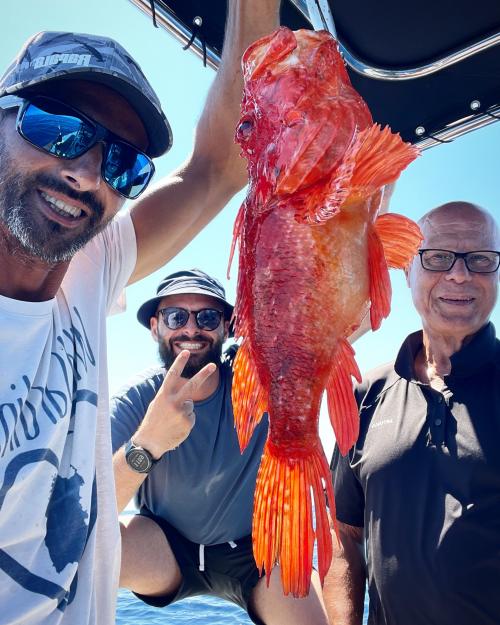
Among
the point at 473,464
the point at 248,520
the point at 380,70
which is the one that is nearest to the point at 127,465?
the point at 248,520

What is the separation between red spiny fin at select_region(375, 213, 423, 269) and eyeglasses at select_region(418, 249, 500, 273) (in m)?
1.71

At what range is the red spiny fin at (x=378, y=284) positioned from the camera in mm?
1354

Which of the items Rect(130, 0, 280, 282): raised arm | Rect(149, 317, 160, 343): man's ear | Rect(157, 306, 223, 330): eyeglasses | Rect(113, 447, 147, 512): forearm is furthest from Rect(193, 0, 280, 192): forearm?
Rect(149, 317, 160, 343): man's ear

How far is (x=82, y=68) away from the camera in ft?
6.37

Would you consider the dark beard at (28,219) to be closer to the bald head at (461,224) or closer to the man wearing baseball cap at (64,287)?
the man wearing baseball cap at (64,287)

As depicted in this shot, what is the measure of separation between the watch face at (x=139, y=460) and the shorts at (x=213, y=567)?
108 centimetres

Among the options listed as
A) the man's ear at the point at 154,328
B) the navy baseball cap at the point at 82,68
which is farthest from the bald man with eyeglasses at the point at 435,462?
the man's ear at the point at 154,328

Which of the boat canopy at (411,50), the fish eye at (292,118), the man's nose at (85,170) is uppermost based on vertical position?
the boat canopy at (411,50)

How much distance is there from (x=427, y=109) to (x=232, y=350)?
2556 mm

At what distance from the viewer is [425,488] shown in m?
2.54

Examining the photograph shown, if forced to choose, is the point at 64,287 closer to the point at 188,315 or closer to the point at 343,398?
the point at 343,398

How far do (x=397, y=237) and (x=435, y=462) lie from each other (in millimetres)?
1565

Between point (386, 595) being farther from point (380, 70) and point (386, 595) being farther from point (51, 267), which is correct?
point (380, 70)

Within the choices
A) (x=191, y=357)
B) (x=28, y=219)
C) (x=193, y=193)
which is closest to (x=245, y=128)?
(x=28, y=219)
